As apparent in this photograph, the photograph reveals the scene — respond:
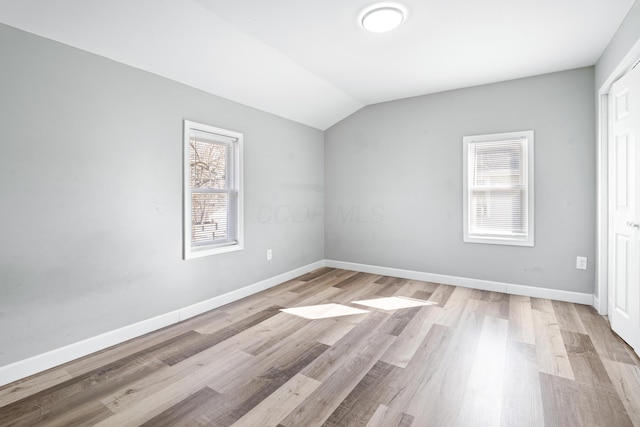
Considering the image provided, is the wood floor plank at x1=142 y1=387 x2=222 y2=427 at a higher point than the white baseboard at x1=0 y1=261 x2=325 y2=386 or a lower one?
lower

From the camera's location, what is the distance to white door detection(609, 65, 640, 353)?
7.58 feet

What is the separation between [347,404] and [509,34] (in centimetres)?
320

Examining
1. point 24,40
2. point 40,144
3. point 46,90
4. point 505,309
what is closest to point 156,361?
point 40,144

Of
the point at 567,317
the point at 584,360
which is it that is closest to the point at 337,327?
the point at 584,360

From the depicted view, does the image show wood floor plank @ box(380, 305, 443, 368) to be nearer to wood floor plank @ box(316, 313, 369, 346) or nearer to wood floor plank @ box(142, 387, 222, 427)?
wood floor plank @ box(316, 313, 369, 346)

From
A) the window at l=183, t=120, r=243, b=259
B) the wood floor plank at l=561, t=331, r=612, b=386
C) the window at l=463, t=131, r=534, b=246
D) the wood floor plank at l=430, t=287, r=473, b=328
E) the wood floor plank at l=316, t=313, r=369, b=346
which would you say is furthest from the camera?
the window at l=463, t=131, r=534, b=246

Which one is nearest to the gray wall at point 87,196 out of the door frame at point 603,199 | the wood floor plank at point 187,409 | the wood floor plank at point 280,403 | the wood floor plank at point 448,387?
the wood floor plank at point 187,409

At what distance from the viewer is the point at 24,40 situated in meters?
2.05

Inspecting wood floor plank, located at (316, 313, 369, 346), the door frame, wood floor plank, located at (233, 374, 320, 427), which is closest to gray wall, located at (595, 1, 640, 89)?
the door frame

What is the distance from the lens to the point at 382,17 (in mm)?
2430

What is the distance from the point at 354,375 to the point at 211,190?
2.31 m

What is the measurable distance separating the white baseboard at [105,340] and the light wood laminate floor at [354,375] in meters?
0.07

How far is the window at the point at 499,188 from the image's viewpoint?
12.1ft

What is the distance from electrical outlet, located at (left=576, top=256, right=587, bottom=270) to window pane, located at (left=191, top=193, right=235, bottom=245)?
391cm
